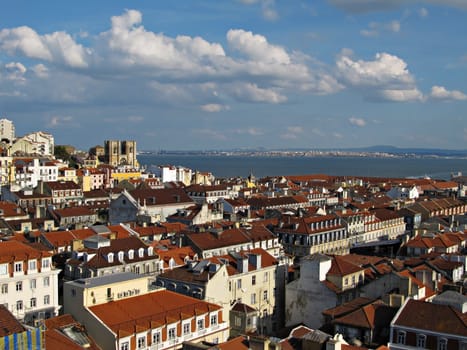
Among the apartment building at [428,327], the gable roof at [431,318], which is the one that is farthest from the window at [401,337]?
the gable roof at [431,318]

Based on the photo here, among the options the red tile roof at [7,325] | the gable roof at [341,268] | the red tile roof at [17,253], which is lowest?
the gable roof at [341,268]

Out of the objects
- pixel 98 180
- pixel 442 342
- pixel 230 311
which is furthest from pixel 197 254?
pixel 98 180

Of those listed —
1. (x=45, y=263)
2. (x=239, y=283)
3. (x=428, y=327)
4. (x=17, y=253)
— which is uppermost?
(x=17, y=253)

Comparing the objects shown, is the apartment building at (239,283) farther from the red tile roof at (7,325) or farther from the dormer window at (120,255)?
the red tile roof at (7,325)

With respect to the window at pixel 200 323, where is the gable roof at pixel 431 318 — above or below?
above

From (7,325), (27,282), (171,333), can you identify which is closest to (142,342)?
(171,333)

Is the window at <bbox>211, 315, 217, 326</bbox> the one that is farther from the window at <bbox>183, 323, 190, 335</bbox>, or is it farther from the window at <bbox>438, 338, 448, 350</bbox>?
the window at <bbox>438, 338, 448, 350</bbox>

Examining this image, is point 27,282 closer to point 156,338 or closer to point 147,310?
point 147,310

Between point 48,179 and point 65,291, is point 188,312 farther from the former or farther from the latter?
point 48,179

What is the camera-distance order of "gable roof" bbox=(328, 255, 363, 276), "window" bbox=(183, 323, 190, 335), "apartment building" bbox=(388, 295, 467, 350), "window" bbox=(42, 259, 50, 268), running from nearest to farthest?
"apartment building" bbox=(388, 295, 467, 350) → "window" bbox=(183, 323, 190, 335) → "window" bbox=(42, 259, 50, 268) → "gable roof" bbox=(328, 255, 363, 276)

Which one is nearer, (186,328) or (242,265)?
(186,328)

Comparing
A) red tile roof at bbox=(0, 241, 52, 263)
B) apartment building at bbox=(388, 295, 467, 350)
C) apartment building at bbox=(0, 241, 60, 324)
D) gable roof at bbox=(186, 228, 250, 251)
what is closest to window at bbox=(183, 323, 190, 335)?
apartment building at bbox=(388, 295, 467, 350)
